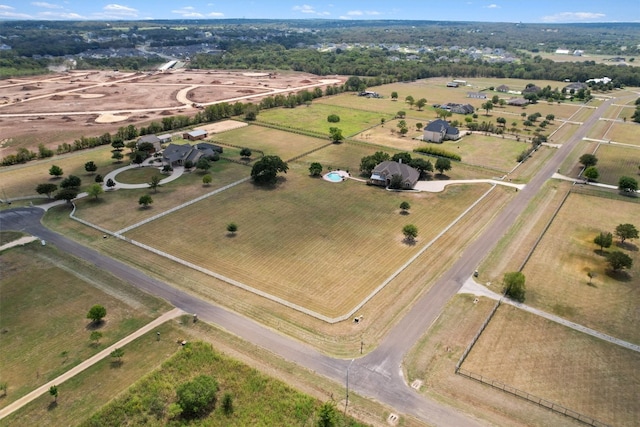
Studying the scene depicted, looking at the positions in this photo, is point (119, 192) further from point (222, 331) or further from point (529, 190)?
point (529, 190)

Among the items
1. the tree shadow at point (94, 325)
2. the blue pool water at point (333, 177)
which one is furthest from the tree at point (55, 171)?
the blue pool water at point (333, 177)

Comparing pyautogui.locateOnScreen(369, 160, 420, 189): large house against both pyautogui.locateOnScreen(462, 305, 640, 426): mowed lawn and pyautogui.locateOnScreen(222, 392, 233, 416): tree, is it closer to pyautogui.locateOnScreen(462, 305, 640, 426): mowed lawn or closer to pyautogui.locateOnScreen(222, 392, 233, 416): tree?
pyautogui.locateOnScreen(462, 305, 640, 426): mowed lawn

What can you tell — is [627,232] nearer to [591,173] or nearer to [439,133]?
[591,173]

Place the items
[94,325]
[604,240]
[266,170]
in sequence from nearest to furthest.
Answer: [94,325] → [604,240] → [266,170]

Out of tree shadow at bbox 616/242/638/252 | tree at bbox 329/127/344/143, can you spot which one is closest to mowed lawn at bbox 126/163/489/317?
tree shadow at bbox 616/242/638/252

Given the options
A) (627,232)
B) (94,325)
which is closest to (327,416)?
(94,325)

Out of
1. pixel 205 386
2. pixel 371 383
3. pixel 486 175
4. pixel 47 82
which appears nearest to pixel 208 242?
pixel 205 386
